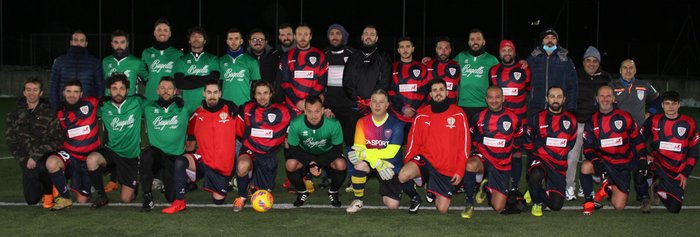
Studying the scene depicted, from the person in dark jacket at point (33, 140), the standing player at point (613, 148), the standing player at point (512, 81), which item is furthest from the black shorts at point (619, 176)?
the person in dark jacket at point (33, 140)

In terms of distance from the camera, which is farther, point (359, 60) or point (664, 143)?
point (359, 60)

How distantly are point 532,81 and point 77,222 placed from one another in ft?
13.6

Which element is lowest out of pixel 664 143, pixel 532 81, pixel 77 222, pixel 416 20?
pixel 77 222

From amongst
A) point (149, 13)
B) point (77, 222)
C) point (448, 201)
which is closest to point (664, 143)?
point (448, 201)

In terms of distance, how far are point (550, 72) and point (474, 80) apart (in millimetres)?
789

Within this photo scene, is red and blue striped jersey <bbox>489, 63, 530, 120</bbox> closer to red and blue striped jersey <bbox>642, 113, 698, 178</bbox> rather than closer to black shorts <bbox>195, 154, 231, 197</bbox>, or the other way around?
red and blue striped jersey <bbox>642, 113, 698, 178</bbox>

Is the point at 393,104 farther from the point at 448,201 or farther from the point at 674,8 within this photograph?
the point at 674,8

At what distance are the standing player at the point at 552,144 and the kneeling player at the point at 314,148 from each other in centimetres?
159

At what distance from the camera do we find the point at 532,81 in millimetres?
7406

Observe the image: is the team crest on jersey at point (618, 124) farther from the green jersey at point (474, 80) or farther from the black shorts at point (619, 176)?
the green jersey at point (474, 80)

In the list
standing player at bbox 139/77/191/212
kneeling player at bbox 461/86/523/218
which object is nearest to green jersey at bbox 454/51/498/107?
kneeling player at bbox 461/86/523/218

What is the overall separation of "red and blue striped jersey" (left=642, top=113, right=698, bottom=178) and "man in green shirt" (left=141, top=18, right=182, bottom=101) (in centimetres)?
445

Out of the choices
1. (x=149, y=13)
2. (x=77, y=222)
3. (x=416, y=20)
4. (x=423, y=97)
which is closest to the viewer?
(x=77, y=222)

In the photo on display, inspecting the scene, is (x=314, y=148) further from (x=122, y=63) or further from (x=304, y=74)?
(x=122, y=63)
